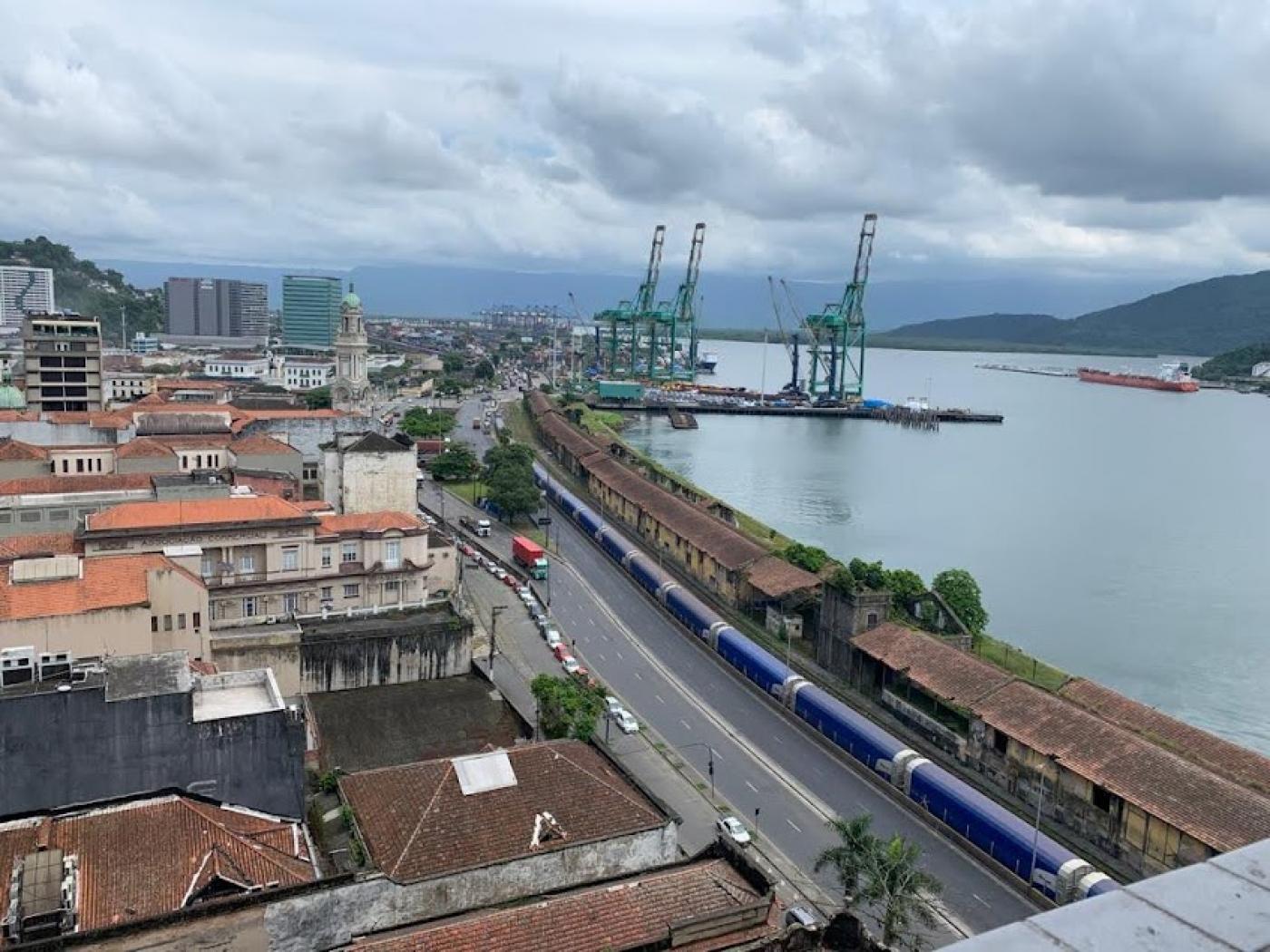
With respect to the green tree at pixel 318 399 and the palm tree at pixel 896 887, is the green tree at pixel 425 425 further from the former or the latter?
the palm tree at pixel 896 887

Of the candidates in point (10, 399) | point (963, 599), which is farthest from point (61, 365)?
point (963, 599)

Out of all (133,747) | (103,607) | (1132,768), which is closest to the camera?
(133,747)

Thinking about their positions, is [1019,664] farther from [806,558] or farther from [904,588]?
[806,558]

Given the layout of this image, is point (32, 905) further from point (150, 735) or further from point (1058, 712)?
point (1058, 712)

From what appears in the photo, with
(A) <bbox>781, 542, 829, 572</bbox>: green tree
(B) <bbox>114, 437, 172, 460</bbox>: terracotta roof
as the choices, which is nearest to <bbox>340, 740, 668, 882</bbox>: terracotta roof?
(A) <bbox>781, 542, 829, 572</bbox>: green tree

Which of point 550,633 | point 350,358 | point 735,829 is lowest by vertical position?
point 735,829

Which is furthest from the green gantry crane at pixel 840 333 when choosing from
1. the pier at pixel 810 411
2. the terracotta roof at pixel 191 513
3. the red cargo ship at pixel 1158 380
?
the terracotta roof at pixel 191 513
